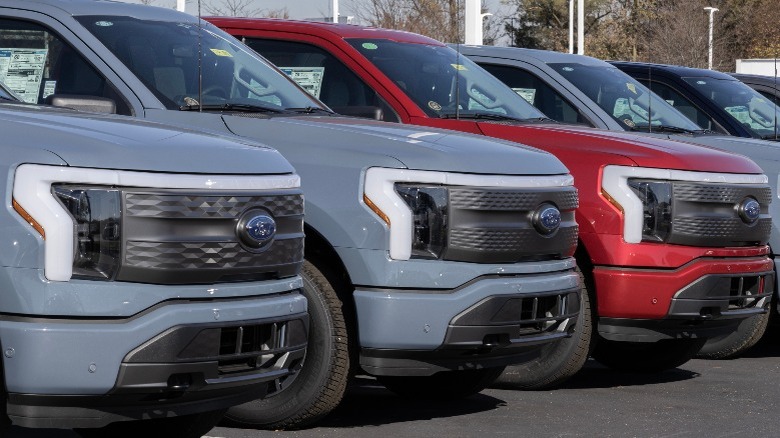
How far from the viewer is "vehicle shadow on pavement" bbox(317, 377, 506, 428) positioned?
7.90 m

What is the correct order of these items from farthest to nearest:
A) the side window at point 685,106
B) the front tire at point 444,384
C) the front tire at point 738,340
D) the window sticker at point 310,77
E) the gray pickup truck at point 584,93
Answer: the side window at point 685,106
the gray pickup truck at point 584,93
the front tire at point 738,340
the window sticker at point 310,77
the front tire at point 444,384

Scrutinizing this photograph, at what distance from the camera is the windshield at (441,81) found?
9781 millimetres

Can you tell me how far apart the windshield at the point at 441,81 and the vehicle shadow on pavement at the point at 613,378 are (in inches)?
63.4

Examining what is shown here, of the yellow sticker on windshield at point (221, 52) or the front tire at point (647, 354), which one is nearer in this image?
the yellow sticker on windshield at point (221, 52)

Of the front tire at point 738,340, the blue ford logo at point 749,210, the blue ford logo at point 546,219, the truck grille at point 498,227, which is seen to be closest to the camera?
the truck grille at point 498,227

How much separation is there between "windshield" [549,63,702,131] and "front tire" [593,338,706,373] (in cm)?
211

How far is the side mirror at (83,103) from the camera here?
6.67 meters

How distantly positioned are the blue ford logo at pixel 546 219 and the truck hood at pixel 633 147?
1.35 m

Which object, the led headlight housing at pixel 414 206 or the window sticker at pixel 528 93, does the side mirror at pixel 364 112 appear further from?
the window sticker at pixel 528 93

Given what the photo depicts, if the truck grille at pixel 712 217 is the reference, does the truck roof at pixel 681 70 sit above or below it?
above

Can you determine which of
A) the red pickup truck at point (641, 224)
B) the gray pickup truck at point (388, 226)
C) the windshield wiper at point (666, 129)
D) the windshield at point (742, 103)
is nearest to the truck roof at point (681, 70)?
the windshield at point (742, 103)

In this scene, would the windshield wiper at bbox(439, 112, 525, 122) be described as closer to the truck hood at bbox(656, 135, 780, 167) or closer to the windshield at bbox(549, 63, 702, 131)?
the truck hood at bbox(656, 135, 780, 167)

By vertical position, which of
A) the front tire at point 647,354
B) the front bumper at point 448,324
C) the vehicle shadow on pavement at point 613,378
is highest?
the front bumper at point 448,324

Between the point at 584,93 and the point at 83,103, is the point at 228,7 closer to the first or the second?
the point at 584,93
